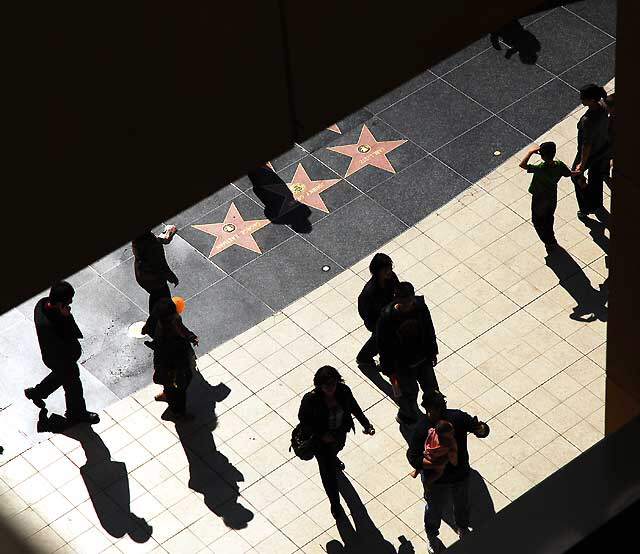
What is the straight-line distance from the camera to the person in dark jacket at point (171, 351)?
Answer: 10.9 meters

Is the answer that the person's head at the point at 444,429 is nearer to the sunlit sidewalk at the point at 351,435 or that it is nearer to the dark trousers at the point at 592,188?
the sunlit sidewalk at the point at 351,435

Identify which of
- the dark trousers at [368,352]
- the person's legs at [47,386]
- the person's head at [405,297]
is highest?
the person's head at [405,297]

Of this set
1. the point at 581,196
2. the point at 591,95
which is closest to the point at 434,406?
the point at 591,95

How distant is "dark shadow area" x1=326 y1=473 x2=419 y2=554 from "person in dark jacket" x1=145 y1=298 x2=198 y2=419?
1.79m

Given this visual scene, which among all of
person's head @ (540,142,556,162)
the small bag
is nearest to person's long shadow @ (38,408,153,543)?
the small bag

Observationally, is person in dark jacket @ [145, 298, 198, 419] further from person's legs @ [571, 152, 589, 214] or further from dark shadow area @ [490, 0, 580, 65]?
dark shadow area @ [490, 0, 580, 65]

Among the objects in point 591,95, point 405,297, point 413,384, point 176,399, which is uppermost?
point 405,297

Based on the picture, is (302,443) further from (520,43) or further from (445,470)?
(520,43)

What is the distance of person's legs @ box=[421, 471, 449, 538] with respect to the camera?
9891 millimetres

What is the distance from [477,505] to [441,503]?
3.04 feet

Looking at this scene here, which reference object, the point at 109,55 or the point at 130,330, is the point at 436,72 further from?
the point at 109,55

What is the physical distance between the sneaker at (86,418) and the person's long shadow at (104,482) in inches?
1.8

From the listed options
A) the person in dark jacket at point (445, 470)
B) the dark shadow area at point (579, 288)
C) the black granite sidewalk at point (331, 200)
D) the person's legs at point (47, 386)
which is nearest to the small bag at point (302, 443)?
the person in dark jacket at point (445, 470)

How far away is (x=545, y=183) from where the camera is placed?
1286 centimetres
